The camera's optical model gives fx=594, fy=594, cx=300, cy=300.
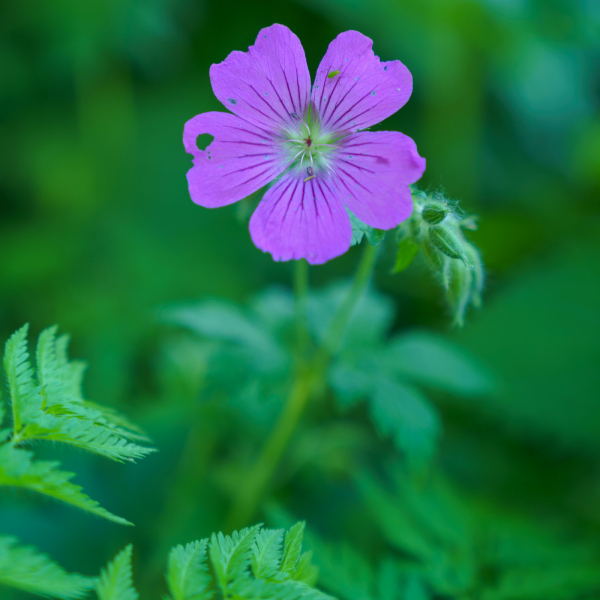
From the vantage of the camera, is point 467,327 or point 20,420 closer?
point 20,420

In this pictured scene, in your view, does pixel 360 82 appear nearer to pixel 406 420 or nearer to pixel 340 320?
pixel 340 320

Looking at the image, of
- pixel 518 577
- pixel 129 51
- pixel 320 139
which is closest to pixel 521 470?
pixel 518 577

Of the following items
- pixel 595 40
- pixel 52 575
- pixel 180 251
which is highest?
pixel 595 40

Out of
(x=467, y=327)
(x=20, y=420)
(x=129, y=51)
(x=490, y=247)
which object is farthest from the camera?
(x=129, y=51)

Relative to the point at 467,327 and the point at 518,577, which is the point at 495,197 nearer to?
the point at 467,327

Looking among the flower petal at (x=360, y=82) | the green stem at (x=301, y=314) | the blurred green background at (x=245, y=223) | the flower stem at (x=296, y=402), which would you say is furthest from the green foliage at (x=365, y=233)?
the blurred green background at (x=245, y=223)

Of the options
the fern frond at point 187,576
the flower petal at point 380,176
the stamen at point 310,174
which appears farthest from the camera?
the stamen at point 310,174

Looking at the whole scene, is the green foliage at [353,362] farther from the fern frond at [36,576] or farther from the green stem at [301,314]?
the fern frond at [36,576]
